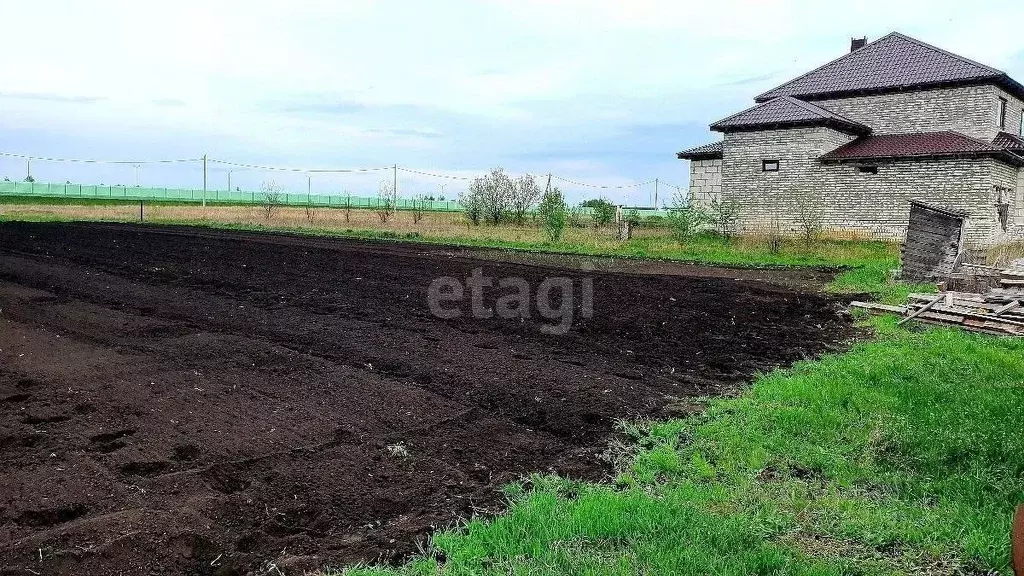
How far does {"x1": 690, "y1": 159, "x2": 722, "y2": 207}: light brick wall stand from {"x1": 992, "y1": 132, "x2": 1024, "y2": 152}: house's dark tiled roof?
9882 millimetres

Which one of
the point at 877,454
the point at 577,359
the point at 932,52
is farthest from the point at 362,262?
the point at 932,52

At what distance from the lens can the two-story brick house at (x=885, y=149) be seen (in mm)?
23844

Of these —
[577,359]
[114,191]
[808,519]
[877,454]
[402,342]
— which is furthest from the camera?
[114,191]

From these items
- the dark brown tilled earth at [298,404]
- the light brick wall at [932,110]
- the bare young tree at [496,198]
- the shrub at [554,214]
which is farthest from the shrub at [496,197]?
the dark brown tilled earth at [298,404]

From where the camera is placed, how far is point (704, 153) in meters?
29.4

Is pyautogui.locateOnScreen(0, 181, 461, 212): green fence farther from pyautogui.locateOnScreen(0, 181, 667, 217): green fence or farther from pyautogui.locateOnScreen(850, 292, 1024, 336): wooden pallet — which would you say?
pyautogui.locateOnScreen(850, 292, 1024, 336): wooden pallet

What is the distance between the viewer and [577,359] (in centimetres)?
736

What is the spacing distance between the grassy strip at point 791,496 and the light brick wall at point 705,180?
24.2 m

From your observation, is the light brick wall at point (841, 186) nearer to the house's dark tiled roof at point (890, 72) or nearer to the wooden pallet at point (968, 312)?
the house's dark tiled roof at point (890, 72)

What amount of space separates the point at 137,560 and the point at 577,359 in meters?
4.86

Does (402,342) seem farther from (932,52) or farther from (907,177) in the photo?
(932,52)

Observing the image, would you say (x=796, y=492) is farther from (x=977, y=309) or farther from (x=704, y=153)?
(x=704, y=153)

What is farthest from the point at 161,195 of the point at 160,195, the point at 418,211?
the point at 418,211

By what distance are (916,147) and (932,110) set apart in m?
3.23
